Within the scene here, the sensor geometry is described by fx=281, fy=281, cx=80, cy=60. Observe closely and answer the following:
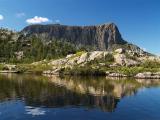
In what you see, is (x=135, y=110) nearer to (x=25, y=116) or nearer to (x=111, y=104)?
(x=111, y=104)

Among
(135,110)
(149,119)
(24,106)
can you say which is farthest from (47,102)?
(149,119)

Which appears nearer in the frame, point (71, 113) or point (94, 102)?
point (71, 113)

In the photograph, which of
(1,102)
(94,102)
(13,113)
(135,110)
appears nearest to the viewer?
(13,113)

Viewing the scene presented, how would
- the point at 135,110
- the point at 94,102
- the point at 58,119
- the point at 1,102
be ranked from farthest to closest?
the point at 94,102 < the point at 1,102 < the point at 135,110 < the point at 58,119

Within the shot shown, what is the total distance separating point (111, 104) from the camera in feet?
314

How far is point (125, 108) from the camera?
8869 cm

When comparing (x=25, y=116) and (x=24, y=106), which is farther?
(x=24, y=106)

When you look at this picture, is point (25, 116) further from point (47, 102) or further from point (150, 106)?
point (150, 106)

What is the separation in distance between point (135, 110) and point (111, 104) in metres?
11.8

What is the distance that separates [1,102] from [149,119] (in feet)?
157

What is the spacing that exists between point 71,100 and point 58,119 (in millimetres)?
30098

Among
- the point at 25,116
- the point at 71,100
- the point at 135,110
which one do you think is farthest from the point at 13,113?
the point at 135,110

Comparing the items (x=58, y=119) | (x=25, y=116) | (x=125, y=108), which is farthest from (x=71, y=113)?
(x=125, y=108)

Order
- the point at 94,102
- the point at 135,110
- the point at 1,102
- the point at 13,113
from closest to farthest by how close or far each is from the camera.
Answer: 1. the point at 13,113
2. the point at 135,110
3. the point at 1,102
4. the point at 94,102
